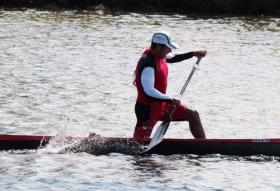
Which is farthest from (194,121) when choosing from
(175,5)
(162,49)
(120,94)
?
(175,5)

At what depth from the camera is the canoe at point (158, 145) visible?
44.8 feet

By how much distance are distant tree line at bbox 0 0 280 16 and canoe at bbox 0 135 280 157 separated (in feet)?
132

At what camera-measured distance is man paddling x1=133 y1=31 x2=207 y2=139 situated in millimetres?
13453

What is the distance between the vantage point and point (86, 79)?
24.9 metres

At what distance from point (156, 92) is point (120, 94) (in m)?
8.73

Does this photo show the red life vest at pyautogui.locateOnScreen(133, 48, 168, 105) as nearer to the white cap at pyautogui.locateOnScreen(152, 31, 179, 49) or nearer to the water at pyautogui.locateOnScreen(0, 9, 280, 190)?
the white cap at pyautogui.locateOnScreen(152, 31, 179, 49)

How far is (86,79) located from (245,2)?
30611 mm

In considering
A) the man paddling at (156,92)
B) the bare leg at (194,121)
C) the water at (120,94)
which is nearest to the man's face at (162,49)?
the man paddling at (156,92)

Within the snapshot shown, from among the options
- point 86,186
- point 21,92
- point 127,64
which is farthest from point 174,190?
point 127,64

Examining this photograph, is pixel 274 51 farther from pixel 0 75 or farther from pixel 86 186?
pixel 86 186

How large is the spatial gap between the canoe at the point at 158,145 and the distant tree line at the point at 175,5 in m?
40.2

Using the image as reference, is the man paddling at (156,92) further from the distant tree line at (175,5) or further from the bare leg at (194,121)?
the distant tree line at (175,5)

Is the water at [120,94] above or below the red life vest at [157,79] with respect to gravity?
below

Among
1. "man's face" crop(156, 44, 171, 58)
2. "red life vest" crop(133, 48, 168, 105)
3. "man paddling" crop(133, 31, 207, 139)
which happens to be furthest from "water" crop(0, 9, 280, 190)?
"man's face" crop(156, 44, 171, 58)
